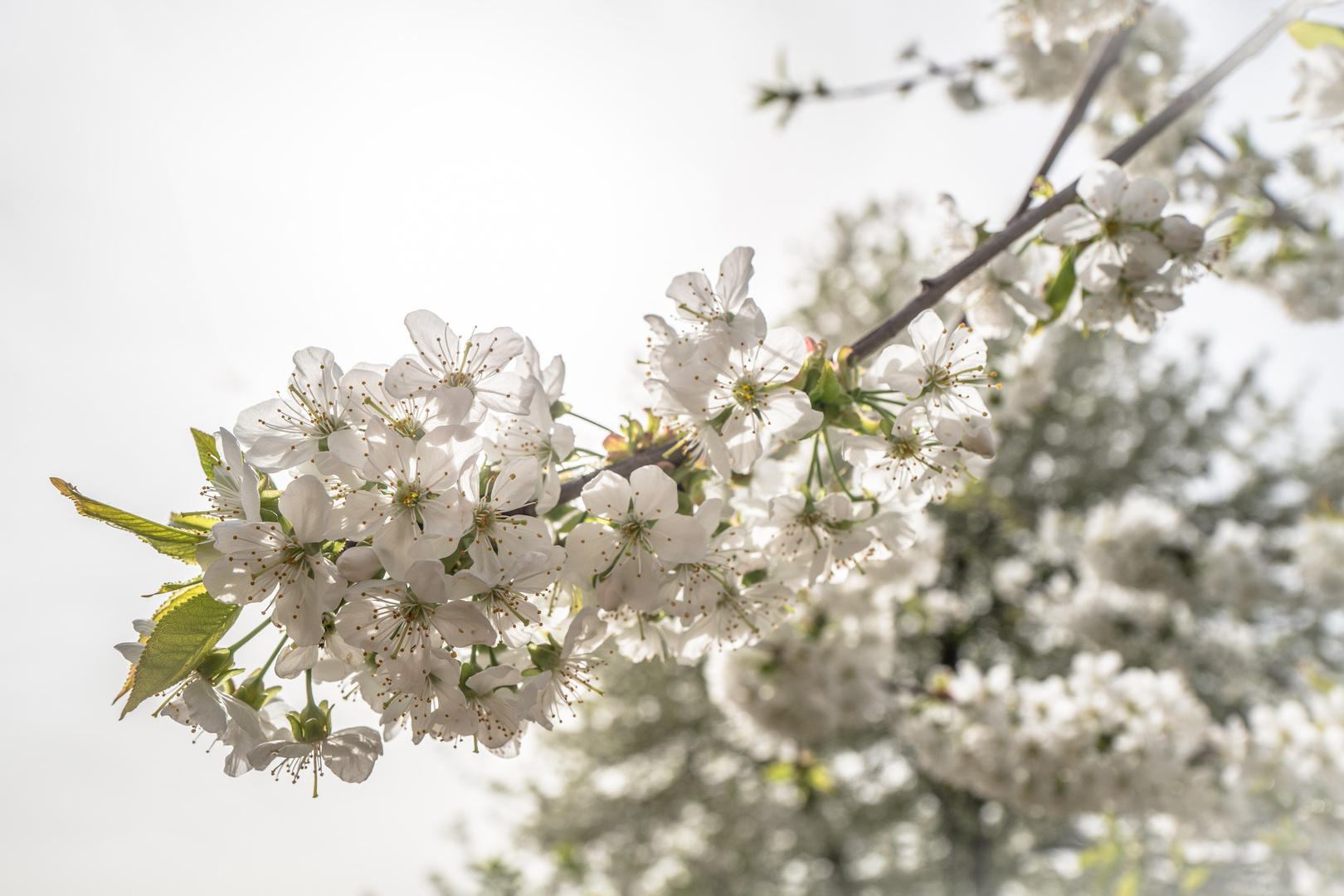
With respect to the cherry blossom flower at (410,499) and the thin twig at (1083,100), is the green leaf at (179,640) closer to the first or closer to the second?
the cherry blossom flower at (410,499)

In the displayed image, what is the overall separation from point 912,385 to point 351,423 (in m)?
0.75

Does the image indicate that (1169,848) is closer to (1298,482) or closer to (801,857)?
(801,857)

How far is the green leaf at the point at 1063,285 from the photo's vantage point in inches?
53.1

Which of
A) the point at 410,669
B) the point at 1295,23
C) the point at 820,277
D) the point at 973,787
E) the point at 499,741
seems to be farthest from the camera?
the point at 820,277

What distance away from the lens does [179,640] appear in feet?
2.85

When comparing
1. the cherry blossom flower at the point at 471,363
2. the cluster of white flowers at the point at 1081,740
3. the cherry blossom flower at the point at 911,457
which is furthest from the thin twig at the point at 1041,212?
the cluster of white flowers at the point at 1081,740

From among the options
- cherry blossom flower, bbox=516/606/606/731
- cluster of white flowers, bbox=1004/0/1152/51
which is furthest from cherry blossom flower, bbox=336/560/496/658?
cluster of white flowers, bbox=1004/0/1152/51

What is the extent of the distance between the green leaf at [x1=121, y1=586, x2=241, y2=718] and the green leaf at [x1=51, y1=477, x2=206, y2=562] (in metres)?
0.05

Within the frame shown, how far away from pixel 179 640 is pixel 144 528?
0.14m

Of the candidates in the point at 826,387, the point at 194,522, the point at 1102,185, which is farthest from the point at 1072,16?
the point at 194,522

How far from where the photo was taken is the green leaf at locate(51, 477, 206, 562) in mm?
861

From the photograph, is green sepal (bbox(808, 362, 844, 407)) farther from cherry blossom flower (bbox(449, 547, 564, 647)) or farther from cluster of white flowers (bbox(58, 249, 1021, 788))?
cherry blossom flower (bbox(449, 547, 564, 647))

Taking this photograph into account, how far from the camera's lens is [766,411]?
0.98 metres

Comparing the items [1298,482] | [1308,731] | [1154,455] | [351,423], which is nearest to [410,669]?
[351,423]
